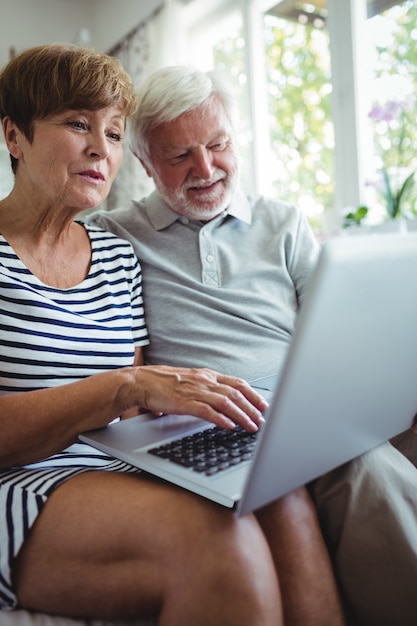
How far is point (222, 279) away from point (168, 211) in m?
0.23

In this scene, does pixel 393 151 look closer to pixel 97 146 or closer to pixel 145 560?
pixel 97 146

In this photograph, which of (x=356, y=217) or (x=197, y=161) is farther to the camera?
(x=356, y=217)

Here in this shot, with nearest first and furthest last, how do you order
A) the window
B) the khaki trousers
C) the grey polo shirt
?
the khaki trousers → the grey polo shirt → the window

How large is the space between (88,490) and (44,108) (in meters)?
0.70

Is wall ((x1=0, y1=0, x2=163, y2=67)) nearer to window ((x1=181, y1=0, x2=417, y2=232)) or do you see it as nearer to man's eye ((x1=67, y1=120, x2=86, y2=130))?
window ((x1=181, y1=0, x2=417, y2=232))

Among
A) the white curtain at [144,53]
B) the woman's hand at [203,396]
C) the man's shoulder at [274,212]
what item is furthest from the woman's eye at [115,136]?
the white curtain at [144,53]

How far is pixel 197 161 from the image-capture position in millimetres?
1366

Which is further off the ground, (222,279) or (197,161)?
(197,161)

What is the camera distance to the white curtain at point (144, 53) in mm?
3525

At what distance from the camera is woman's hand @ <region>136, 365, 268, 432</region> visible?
815 millimetres

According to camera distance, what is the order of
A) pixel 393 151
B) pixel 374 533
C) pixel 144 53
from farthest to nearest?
pixel 144 53 → pixel 393 151 → pixel 374 533

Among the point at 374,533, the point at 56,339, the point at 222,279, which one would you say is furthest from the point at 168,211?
the point at 374,533

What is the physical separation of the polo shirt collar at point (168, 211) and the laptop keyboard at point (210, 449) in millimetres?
676

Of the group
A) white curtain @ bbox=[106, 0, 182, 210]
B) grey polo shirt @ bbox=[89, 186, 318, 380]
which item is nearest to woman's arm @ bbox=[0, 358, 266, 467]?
grey polo shirt @ bbox=[89, 186, 318, 380]
